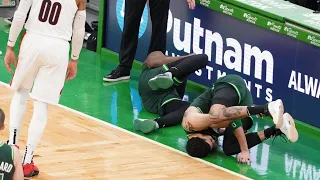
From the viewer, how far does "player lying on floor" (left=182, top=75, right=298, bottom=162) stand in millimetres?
9336

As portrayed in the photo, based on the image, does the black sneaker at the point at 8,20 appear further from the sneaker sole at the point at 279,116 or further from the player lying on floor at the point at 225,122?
the sneaker sole at the point at 279,116

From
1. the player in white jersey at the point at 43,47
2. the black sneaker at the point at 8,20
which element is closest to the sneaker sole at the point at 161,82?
the player in white jersey at the point at 43,47

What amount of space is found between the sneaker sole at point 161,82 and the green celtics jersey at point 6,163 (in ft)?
13.3

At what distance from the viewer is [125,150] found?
948 cm

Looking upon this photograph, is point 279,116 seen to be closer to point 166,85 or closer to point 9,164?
point 166,85

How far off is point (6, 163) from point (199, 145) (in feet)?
10.8

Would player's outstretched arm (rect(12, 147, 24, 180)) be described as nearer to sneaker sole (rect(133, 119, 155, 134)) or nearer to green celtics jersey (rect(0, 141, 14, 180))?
green celtics jersey (rect(0, 141, 14, 180))

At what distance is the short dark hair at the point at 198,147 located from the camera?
9391 millimetres

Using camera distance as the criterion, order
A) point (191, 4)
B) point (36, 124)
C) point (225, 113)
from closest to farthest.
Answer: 1. point (36, 124)
2. point (225, 113)
3. point (191, 4)

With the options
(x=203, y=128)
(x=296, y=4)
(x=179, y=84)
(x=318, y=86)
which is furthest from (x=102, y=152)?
(x=296, y=4)

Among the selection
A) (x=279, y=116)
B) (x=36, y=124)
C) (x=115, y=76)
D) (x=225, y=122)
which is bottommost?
(x=115, y=76)

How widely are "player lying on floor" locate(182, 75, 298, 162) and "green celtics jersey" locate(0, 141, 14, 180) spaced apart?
3.24m

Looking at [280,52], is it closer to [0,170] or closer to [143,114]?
[143,114]

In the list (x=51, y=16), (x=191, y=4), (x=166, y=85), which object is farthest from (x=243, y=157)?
(x=191, y=4)
